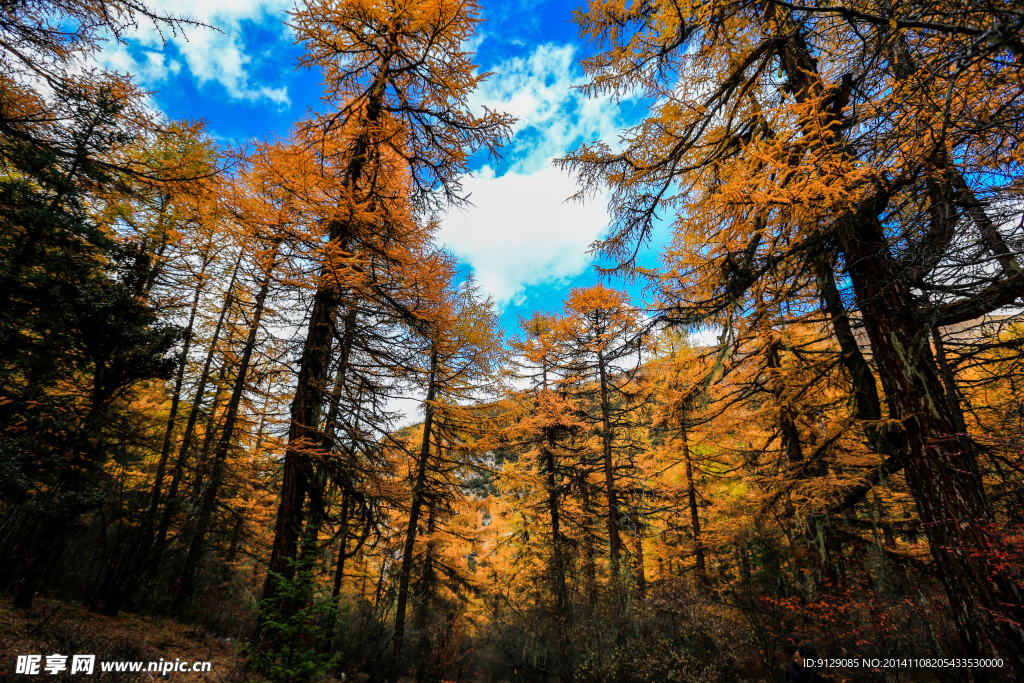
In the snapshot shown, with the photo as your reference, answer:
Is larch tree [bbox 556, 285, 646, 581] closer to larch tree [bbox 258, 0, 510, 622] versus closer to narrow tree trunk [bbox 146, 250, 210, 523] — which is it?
larch tree [bbox 258, 0, 510, 622]

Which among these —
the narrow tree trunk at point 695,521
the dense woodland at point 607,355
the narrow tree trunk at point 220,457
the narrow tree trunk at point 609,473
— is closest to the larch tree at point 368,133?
the dense woodland at point 607,355

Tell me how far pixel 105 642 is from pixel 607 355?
8982 millimetres

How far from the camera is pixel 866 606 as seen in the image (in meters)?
6.13

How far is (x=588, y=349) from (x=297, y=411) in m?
9.65

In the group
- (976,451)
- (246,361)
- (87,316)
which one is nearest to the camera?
(976,451)

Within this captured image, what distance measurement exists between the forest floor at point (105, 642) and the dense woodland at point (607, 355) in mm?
581

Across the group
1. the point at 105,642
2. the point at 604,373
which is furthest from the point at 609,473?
the point at 105,642

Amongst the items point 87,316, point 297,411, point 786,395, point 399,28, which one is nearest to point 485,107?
point 399,28

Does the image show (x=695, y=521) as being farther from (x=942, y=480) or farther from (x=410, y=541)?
(x=942, y=480)

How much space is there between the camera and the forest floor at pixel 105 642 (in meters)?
4.10

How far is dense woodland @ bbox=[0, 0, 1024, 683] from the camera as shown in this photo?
3197 millimetres

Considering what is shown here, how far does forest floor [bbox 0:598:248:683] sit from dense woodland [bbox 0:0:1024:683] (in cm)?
58

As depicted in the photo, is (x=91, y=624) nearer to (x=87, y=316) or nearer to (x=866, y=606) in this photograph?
(x=87, y=316)

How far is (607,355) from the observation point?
23.7 feet
